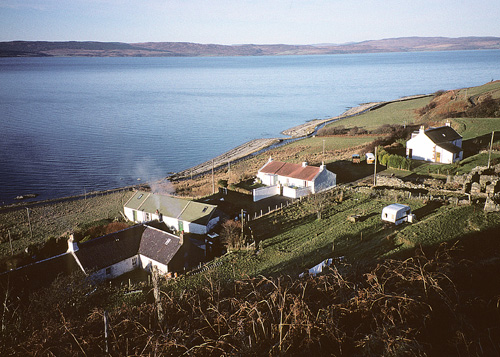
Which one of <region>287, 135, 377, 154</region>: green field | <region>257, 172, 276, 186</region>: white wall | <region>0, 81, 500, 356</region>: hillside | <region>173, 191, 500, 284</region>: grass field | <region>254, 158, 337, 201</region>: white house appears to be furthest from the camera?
<region>287, 135, 377, 154</region>: green field

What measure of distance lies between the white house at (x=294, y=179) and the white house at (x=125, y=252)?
549 inches

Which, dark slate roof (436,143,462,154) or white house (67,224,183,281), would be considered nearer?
white house (67,224,183,281)

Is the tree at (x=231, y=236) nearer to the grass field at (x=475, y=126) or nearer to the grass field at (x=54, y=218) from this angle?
the grass field at (x=54, y=218)

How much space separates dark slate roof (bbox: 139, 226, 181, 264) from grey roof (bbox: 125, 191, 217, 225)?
4491 millimetres

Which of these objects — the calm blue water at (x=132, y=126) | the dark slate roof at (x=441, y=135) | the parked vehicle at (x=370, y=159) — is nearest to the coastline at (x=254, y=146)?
the calm blue water at (x=132, y=126)

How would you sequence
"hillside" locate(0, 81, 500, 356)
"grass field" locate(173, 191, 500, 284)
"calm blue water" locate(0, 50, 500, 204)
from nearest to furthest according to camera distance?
"hillside" locate(0, 81, 500, 356) < "grass field" locate(173, 191, 500, 284) < "calm blue water" locate(0, 50, 500, 204)

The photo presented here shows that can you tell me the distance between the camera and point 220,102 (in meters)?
130

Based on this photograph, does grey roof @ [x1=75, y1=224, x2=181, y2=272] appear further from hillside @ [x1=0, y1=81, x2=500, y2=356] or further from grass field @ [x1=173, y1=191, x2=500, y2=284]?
grass field @ [x1=173, y1=191, x2=500, y2=284]

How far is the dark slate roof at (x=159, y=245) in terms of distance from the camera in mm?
26453

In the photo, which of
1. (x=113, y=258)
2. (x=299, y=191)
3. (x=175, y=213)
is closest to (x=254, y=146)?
(x=299, y=191)

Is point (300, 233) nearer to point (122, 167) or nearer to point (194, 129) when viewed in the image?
point (122, 167)

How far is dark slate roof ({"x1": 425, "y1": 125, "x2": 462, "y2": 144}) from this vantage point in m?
47.1

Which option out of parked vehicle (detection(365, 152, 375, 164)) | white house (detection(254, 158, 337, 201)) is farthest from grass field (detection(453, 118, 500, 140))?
white house (detection(254, 158, 337, 201))

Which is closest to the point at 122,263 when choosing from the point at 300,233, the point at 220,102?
the point at 300,233
